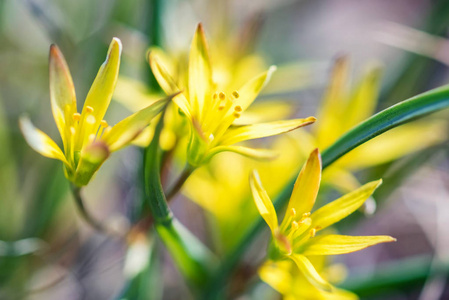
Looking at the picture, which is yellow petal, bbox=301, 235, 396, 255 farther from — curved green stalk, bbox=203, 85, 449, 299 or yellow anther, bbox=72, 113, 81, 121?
yellow anther, bbox=72, 113, 81, 121

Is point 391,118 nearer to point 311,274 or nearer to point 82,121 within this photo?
point 311,274

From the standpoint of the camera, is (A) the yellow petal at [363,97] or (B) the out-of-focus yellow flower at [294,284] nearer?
(B) the out-of-focus yellow flower at [294,284]

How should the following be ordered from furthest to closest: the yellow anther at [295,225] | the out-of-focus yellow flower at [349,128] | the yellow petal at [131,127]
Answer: the out-of-focus yellow flower at [349,128], the yellow anther at [295,225], the yellow petal at [131,127]

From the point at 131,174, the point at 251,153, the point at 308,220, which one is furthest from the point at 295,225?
the point at 131,174

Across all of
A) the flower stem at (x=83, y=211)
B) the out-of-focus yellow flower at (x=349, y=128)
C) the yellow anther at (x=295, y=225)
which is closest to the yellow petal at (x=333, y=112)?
the out-of-focus yellow flower at (x=349, y=128)

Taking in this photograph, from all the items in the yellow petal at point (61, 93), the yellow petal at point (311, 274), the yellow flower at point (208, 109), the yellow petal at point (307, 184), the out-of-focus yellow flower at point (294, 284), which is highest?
the yellow petal at point (61, 93)

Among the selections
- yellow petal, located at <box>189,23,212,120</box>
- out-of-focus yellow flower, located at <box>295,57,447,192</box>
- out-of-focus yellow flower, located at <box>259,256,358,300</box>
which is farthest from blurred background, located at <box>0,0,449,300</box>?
yellow petal, located at <box>189,23,212,120</box>

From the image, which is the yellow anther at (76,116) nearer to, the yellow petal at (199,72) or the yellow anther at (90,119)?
the yellow anther at (90,119)
